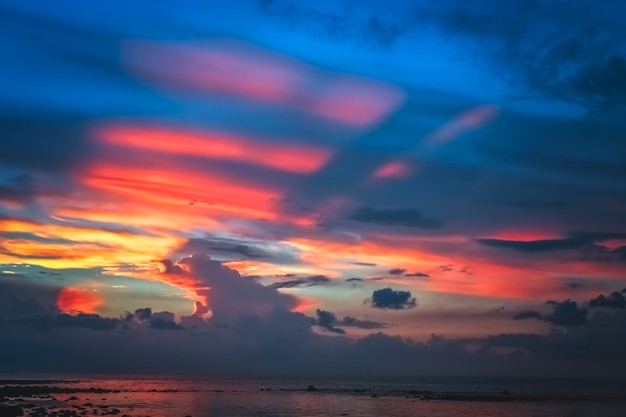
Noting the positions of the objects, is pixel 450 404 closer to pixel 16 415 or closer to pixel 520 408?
pixel 520 408

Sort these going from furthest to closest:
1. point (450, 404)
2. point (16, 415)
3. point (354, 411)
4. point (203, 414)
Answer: point (450, 404), point (354, 411), point (203, 414), point (16, 415)

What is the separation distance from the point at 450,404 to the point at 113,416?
51920mm

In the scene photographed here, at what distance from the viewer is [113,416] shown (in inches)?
2680

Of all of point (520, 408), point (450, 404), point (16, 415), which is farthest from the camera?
point (450, 404)

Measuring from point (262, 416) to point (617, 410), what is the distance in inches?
1908

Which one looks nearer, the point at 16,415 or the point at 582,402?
the point at 16,415

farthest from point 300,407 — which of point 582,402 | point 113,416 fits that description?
point 582,402

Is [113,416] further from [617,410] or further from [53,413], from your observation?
[617,410]

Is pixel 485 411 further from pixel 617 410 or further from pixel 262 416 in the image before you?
pixel 262 416

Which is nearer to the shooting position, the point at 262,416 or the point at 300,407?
the point at 262,416

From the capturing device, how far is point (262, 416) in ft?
243

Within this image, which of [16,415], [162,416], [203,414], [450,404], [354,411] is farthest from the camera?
[450,404]

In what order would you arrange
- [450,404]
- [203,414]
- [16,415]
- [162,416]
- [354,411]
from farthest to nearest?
[450,404]
[354,411]
[203,414]
[162,416]
[16,415]

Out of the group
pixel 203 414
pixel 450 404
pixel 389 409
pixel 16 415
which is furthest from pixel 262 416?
pixel 450 404
